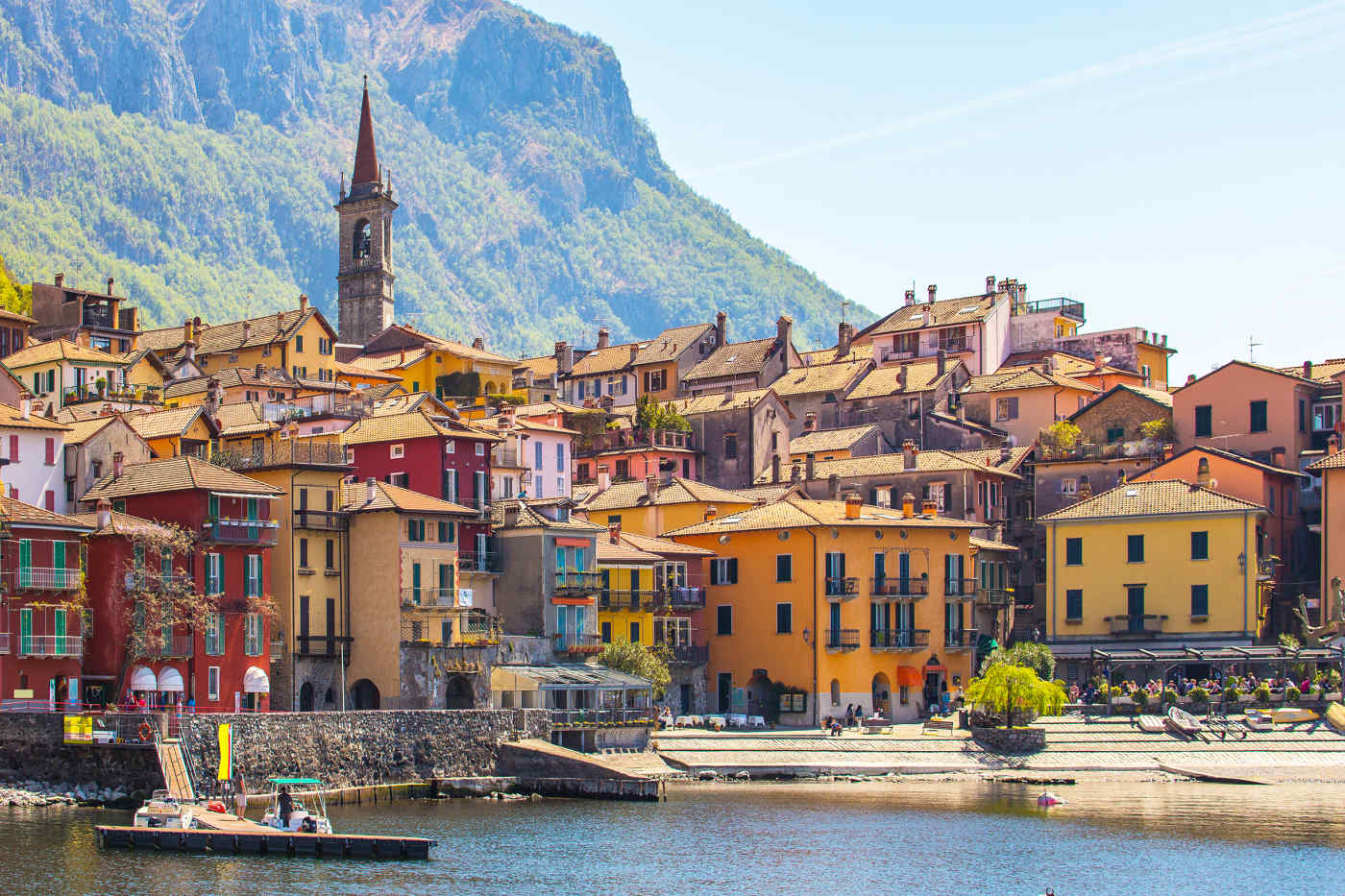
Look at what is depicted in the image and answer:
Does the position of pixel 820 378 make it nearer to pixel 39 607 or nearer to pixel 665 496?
pixel 665 496

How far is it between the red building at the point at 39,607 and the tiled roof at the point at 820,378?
210 ft

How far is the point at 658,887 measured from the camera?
190 feet

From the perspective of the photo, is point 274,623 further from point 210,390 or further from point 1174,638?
point 1174,638

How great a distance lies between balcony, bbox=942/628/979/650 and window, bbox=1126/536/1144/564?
8713 mm

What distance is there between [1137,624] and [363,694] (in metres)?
38.9

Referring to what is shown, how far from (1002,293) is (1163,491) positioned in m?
43.1


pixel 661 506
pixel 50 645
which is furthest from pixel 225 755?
pixel 661 506

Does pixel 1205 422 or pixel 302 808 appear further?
pixel 1205 422

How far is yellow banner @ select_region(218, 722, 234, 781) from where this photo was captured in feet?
231

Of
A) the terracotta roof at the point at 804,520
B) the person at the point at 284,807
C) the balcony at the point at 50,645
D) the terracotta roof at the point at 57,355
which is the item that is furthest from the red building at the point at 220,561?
the terracotta roof at the point at 57,355

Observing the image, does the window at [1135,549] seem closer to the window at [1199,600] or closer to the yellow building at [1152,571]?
the yellow building at [1152,571]

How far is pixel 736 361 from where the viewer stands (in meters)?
144

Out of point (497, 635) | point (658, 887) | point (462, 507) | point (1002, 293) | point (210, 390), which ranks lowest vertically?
point (658, 887)

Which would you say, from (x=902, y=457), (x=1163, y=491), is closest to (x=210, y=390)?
(x=902, y=457)
